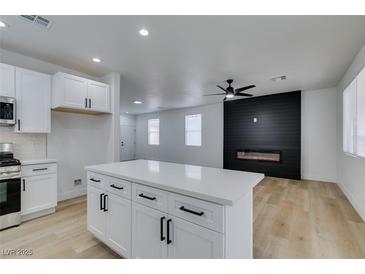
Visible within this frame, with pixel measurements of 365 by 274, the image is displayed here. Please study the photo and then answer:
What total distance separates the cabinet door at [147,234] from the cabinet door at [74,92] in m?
2.36

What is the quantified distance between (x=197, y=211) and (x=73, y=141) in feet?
11.2

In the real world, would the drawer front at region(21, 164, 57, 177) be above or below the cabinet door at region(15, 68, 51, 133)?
below

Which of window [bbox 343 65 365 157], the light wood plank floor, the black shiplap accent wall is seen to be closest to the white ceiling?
window [bbox 343 65 365 157]

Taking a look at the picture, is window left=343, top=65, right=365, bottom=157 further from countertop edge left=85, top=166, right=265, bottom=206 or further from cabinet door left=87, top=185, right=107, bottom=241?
cabinet door left=87, top=185, right=107, bottom=241

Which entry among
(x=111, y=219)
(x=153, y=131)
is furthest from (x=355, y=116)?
(x=153, y=131)

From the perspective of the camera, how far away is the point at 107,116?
3666 mm

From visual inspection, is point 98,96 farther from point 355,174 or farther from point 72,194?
point 355,174

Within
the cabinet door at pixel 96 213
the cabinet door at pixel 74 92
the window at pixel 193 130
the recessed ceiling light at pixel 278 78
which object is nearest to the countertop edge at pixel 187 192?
the cabinet door at pixel 96 213

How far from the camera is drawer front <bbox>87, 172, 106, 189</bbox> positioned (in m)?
1.91

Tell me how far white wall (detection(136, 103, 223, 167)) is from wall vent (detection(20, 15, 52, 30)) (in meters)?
5.76

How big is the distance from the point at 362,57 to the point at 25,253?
5174 mm

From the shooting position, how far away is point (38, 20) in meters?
1.99

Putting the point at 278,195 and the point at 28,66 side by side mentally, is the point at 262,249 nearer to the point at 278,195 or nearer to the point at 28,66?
the point at 278,195

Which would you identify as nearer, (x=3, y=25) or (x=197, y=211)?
(x=197, y=211)
